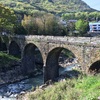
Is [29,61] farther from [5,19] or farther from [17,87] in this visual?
[17,87]

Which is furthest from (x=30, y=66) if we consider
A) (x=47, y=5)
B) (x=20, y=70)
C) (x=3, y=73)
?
(x=47, y=5)

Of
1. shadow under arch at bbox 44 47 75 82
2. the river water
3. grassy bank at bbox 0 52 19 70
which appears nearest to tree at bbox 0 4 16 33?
grassy bank at bbox 0 52 19 70

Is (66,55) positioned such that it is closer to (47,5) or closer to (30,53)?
(30,53)

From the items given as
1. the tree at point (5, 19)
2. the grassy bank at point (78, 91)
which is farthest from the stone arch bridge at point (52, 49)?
the grassy bank at point (78, 91)

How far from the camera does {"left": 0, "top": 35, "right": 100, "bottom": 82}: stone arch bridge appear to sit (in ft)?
91.6

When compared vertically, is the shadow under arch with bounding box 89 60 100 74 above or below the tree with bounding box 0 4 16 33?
below

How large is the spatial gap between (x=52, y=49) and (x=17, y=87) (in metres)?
8.20

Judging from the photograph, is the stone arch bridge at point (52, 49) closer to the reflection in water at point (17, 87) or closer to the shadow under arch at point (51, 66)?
the shadow under arch at point (51, 66)

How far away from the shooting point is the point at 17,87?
3797cm

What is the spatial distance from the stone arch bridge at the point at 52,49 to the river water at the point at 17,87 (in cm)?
287

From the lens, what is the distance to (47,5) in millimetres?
199000

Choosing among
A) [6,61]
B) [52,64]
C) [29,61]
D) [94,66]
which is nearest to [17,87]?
[52,64]

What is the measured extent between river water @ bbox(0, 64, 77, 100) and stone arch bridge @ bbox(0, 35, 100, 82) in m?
2.87

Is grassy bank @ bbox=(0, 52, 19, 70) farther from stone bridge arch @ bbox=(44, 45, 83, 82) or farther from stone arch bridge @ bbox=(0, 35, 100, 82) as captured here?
stone bridge arch @ bbox=(44, 45, 83, 82)
